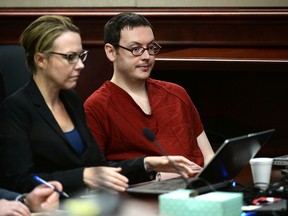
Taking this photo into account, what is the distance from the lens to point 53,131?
238cm

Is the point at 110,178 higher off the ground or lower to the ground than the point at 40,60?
lower

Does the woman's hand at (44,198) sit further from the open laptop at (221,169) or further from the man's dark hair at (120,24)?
the man's dark hair at (120,24)

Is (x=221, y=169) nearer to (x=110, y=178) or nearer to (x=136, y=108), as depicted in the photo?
(x=110, y=178)

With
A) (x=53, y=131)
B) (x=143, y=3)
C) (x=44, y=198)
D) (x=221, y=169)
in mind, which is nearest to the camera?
(x=44, y=198)

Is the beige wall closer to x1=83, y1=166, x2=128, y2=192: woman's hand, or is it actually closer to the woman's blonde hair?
the woman's blonde hair

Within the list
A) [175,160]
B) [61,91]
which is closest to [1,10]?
[61,91]

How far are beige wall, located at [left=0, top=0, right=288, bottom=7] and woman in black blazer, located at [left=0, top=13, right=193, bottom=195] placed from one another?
1902 millimetres

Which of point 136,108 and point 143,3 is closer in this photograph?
point 136,108

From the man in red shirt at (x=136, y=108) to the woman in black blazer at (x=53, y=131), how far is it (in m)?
0.32

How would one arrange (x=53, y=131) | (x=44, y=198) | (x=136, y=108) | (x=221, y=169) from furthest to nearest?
(x=136, y=108) < (x=53, y=131) < (x=221, y=169) < (x=44, y=198)

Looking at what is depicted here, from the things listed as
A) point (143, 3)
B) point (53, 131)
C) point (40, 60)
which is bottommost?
point (53, 131)

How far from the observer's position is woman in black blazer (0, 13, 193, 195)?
2.26 meters

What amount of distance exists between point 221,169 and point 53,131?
56 cm

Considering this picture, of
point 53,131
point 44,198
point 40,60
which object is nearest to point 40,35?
point 40,60
